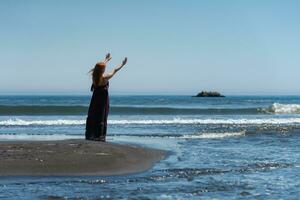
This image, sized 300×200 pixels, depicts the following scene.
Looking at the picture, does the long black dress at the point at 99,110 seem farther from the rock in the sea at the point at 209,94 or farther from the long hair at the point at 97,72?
the rock in the sea at the point at 209,94

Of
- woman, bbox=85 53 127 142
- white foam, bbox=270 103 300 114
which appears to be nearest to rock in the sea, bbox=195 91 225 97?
white foam, bbox=270 103 300 114

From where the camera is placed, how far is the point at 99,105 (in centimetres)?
1185

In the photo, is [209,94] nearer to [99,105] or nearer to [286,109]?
[286,109]

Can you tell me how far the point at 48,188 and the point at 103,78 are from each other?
3927 mm

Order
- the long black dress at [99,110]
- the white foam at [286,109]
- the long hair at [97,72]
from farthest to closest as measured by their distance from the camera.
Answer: the white foam at [286,109] → the long black dress at [99,110] → the long hair at [97,72]

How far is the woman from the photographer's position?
1139 cm

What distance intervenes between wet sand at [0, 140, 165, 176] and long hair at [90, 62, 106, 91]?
1264mm

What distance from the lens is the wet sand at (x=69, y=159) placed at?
9148 mm

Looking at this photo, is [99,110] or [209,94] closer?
[99,110]

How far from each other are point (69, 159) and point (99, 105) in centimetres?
234

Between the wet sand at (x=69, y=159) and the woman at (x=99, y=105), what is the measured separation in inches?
25.9

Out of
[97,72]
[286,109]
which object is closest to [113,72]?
[97,72]

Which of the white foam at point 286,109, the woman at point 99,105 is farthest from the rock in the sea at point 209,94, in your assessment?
the woman at point 99,105

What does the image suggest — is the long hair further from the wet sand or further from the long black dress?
the wet sand
